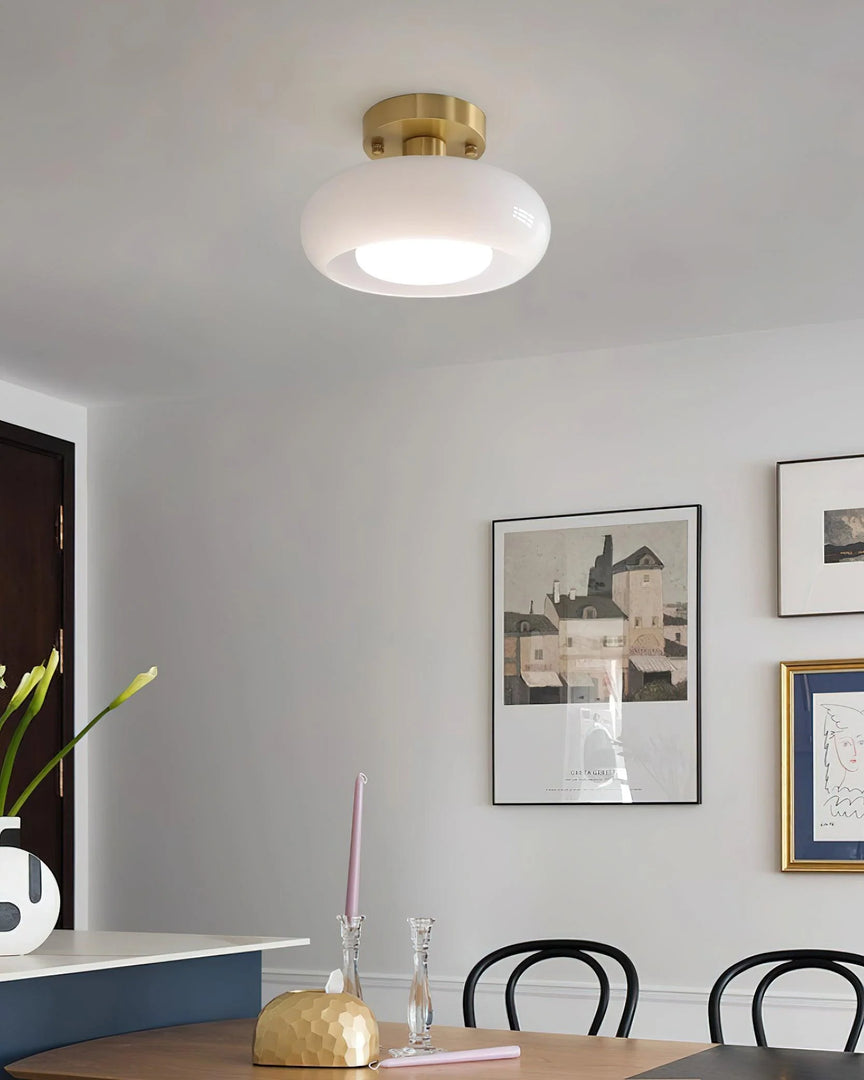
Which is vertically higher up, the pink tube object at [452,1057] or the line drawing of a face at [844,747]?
the line drawing of a face at [844,747]

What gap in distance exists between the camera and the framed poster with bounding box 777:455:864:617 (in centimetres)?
368

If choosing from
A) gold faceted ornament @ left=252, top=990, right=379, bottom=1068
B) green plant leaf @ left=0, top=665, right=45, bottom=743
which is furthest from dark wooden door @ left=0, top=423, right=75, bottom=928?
gold faceted ornament @ left=252, top=990, right=379, bottom=1068

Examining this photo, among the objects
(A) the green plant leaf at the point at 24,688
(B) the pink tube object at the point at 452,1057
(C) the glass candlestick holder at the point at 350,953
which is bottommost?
(B) the pink tube object at the point at 452,1057

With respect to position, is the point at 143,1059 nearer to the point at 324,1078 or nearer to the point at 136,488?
the point at 324,1078

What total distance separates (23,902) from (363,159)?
1583mm

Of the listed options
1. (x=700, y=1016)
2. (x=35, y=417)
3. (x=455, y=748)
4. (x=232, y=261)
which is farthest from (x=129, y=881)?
(x=232, y=261)

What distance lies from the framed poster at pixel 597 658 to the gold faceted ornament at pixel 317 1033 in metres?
1.80

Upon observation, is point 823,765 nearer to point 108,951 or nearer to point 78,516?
point 108,951

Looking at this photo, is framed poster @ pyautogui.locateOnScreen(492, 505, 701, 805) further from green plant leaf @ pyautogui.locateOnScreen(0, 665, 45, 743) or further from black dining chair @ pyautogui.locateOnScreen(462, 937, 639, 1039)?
green plant leaf @ pyautogui.locateOnScreen(0, 665, 45, 743)

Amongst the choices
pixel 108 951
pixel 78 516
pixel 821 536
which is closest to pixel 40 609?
pixel 78 516

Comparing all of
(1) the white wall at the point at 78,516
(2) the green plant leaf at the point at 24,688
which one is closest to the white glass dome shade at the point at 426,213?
(2) the green plant leaf at the point at 24,688

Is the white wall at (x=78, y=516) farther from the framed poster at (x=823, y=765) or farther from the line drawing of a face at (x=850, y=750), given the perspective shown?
the line drawing of a face at (x=850, y=750)

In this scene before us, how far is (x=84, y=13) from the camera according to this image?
7.27 ft

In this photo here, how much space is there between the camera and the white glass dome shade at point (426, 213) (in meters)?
2.22
